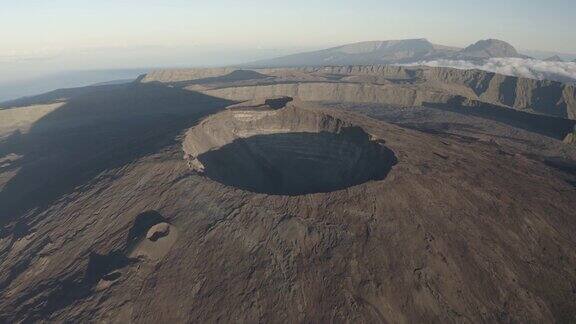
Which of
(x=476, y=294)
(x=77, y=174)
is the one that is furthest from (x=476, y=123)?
(x=77, y=174)

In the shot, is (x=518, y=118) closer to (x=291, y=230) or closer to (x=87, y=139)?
(x=291, y=230)

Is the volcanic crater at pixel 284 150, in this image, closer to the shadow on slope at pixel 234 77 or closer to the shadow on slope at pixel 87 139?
the shadow on slope at pixel 87 139

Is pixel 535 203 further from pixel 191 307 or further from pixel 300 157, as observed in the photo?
pixel 191 307

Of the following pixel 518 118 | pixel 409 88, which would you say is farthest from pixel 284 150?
pixel 409 88

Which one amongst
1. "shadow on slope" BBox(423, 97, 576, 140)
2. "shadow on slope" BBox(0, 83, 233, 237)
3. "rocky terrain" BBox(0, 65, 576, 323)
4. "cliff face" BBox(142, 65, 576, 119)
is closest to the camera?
A: "rocky terrain" BBox(0, 65, 576, 323)

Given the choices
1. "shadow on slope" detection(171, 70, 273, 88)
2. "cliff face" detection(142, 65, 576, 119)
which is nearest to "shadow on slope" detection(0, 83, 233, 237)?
"cliff face" detection(142, 65, 576, 119)

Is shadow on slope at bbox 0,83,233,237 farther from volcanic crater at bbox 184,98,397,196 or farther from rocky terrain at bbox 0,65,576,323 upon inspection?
volcanic crater at bbox 184,98,397,196
